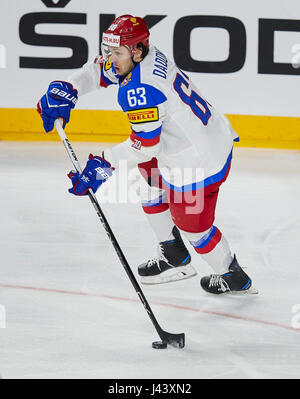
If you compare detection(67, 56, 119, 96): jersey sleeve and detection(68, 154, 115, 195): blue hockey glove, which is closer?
detection(68, 154, 115, 195): blue hockey glove

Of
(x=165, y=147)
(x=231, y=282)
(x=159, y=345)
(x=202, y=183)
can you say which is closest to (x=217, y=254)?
(x=231, y=282)

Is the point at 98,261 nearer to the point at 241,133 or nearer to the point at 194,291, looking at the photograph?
the point at 194,291

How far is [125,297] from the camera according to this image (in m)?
3.71

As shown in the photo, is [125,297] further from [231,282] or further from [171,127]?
[171,127]

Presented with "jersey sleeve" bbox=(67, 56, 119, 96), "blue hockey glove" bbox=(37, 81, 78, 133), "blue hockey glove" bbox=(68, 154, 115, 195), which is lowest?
"blue hockey glove" bbox=(68, 154, 115, 195)

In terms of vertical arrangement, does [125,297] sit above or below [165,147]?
below

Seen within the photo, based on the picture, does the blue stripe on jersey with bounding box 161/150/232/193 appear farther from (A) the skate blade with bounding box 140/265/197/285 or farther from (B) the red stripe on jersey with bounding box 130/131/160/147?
(A) the skate blade with bounding box 140/265/197/285

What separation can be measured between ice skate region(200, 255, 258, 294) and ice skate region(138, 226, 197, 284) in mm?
228

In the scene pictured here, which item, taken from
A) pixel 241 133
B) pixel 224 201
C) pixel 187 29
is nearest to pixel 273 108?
pixel 241 133

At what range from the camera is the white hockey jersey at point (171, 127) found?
10.7ft

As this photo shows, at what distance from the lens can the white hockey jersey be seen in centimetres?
325

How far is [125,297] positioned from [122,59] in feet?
3.50

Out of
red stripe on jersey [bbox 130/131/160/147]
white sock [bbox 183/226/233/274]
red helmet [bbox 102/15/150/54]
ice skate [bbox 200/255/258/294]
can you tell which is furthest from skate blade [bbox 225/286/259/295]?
red helmet [bbox 102/15/150/54]

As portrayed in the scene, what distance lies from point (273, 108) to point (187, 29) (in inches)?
36.1
